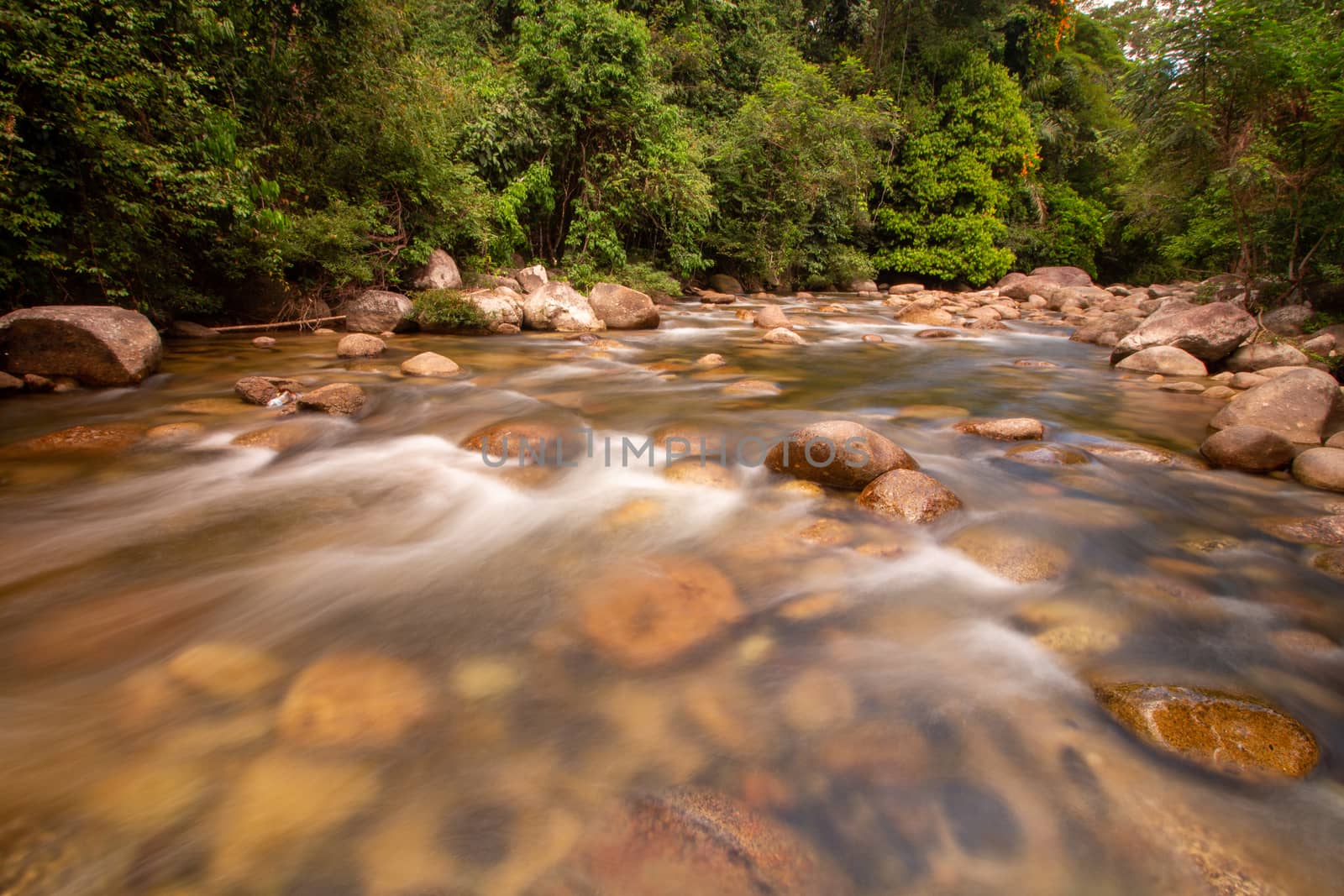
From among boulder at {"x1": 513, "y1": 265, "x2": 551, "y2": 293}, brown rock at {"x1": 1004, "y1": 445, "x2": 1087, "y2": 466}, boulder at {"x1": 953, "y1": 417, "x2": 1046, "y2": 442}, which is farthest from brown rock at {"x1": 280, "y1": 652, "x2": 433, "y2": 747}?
boulder at {"x1": 513, "y1": 265, "x2": 551, "y2": 293}

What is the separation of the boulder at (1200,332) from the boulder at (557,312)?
7512 millimetres

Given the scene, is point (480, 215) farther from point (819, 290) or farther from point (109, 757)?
point (819, 290)

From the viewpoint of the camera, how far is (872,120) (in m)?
16.6

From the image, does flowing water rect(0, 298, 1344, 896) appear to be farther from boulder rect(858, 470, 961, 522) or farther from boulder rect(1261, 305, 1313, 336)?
boulder rect(1261, 305, 1313, 336)

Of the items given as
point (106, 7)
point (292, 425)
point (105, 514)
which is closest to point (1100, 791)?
point (105, 514)

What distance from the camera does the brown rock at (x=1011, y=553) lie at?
9.10 feet

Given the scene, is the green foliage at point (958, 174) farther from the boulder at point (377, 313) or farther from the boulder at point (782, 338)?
the boulder at point (377, 313)

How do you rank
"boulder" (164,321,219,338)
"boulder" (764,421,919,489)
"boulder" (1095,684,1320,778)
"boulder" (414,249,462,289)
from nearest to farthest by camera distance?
"boulder" (1095,684,1320,778)
"boulder" (764,421,919,489)
"boulder" (164,321,219,338)
"boulder" (414,249,462,289)

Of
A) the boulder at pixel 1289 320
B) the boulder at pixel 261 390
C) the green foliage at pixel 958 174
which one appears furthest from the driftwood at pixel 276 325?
the green foliage at pixel 958 174

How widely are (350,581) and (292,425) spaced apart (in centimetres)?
235

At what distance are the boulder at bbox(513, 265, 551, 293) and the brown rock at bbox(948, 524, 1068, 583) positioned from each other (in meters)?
10.0

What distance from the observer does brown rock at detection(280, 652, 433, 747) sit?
1.79 metres

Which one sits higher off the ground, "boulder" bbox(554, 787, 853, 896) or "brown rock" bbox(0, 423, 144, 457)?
"brown rock" bbox(0, 423, 144, 457)

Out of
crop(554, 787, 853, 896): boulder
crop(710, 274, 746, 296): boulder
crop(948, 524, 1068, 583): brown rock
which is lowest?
crop(554, 787, 853, 896): boulder
